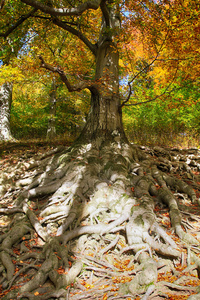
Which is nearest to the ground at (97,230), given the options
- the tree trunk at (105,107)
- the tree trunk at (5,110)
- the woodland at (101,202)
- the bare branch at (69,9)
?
the woodland at (101,202)

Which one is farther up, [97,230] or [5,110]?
[5,110]

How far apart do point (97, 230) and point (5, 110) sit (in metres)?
9.26

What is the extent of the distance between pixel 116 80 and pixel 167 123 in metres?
5.09

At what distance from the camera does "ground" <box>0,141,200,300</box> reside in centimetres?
270

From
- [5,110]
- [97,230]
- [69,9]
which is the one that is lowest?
[97,230]

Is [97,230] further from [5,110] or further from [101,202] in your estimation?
[5,110]

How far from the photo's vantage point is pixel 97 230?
3.62m

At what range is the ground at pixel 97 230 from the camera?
8.85ft

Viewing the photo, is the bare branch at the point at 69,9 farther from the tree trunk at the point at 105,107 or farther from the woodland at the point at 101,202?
the tree trunk at the point at 105,107

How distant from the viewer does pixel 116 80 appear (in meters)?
6.75

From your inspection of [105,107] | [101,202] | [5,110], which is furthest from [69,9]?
[5,110]

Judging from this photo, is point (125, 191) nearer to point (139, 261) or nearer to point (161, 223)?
point (161, 223)

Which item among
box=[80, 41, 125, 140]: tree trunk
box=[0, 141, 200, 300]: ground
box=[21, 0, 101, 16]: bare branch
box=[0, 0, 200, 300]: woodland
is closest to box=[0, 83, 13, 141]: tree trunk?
box=[0, 0, 200, 300]: woodland

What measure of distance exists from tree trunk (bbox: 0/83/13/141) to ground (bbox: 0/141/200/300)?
4.80m
